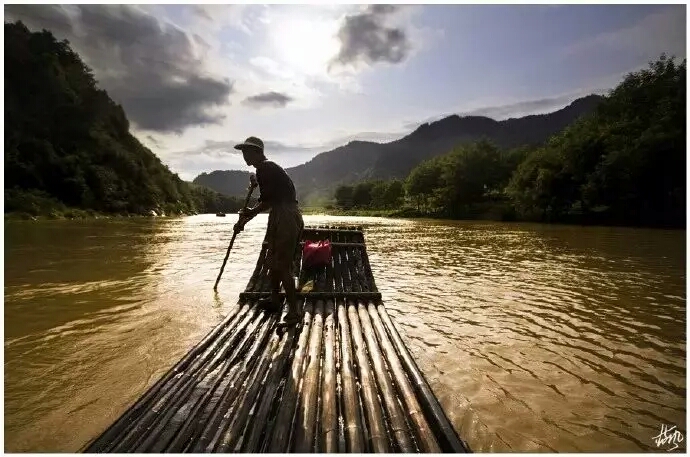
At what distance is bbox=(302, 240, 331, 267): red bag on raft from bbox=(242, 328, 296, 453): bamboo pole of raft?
4555mm

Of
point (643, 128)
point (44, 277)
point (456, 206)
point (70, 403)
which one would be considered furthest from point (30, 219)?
point (643, 128)

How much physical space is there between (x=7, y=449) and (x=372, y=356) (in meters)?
4.12

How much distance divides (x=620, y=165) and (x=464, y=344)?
4784 centimetres

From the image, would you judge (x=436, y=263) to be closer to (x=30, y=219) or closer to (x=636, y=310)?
(x=636, y=310)

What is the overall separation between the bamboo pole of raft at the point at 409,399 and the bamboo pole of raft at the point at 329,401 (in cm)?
72

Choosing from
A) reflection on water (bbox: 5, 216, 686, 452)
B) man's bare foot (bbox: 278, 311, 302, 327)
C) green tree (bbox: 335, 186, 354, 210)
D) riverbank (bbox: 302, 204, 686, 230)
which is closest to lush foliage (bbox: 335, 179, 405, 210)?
green tree (bbox: 335, 186, 354, 210)

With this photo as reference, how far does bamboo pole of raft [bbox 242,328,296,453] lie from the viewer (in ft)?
10.6

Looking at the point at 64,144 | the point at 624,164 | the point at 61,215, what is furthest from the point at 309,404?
the point at 64,144

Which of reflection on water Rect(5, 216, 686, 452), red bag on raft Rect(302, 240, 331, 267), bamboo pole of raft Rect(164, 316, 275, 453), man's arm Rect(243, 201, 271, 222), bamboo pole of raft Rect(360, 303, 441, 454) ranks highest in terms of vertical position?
man's arm Rect(243, 201, 271, 222)

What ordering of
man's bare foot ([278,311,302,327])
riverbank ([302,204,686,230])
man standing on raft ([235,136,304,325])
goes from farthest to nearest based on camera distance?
1. riverbank ([302,204,686,230])
2. man standing on raft ([235,136,304,325])
3. man's bare foot ([278,311,302,327])

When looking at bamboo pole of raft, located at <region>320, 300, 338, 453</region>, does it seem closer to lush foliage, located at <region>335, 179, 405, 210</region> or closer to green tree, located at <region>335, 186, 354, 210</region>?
lush foliage, located at <region>335, 179, 405, 210</region>

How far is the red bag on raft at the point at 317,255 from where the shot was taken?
1000 centimetres

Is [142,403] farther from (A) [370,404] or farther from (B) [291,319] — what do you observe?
(B) [291,319]

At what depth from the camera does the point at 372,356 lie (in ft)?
16.6
